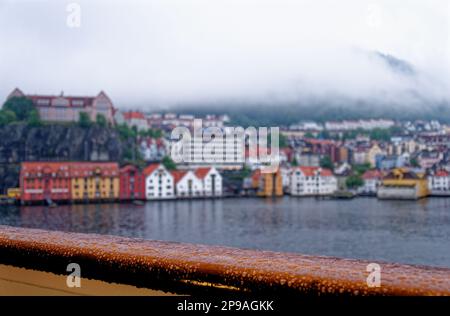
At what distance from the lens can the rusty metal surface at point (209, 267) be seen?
18.9 inches

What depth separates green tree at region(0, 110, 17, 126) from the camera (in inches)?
1389

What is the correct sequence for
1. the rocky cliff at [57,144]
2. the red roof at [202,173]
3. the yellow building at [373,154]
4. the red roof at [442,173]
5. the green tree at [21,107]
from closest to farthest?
the red roof at [202,173] < the red roof at [442,173] < the rocky cliff at [57,144] < the green tree at [21,107] < the yellow building at [373,154]

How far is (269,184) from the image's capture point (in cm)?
→ 3278

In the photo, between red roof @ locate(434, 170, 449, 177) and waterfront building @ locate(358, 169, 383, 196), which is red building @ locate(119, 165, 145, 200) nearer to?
waterfront building @ locate(358, 169, 383, 196)

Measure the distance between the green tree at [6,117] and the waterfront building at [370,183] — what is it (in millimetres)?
20068

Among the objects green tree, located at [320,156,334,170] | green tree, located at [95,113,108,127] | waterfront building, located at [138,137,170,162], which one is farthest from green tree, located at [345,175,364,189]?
green tree, located at [95,113,108,127]

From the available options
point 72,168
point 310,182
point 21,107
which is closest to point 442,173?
point 310,182

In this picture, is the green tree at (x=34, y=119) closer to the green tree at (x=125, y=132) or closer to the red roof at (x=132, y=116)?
the green tree at (x=125, y=132)

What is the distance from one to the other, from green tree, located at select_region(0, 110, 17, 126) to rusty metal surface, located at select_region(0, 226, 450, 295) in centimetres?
3657

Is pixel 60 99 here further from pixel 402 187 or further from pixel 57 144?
pixel 402 187

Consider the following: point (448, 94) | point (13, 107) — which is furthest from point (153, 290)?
point (448, 94)

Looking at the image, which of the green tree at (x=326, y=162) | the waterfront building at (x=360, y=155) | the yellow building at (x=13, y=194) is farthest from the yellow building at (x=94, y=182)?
the waterfront building at (x=360, y=155)

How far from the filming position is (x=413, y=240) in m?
12.3
